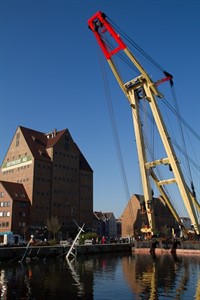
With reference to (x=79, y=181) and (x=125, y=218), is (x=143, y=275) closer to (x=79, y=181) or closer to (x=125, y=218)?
(x=79, y=181)

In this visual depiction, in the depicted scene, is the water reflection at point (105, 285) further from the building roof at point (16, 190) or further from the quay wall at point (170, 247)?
the building roof at point (16, 190)

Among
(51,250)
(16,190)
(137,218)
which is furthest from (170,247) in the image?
(137,218)

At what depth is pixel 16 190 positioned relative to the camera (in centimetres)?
9019

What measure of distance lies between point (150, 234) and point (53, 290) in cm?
3229

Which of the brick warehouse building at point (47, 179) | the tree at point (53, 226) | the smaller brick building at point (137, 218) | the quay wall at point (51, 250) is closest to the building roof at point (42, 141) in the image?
the brick warehouse building at point (47, 179)

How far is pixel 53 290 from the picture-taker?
22.5 m

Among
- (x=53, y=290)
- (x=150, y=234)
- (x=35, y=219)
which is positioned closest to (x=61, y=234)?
(x=35, y=219)

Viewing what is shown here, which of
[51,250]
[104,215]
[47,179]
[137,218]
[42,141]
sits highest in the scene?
[42,141]

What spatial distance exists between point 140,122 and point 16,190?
156 ft

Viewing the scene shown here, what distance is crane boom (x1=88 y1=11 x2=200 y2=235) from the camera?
49.0m

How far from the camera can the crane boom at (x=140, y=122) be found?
49031mm

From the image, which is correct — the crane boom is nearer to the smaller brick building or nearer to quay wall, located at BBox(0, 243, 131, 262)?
quay wall, located at BBox(0, 243, 131, 262)

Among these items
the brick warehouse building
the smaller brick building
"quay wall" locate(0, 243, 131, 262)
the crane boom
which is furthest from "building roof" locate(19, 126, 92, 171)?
the crane boom

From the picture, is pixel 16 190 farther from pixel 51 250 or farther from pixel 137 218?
pixel 137 218
